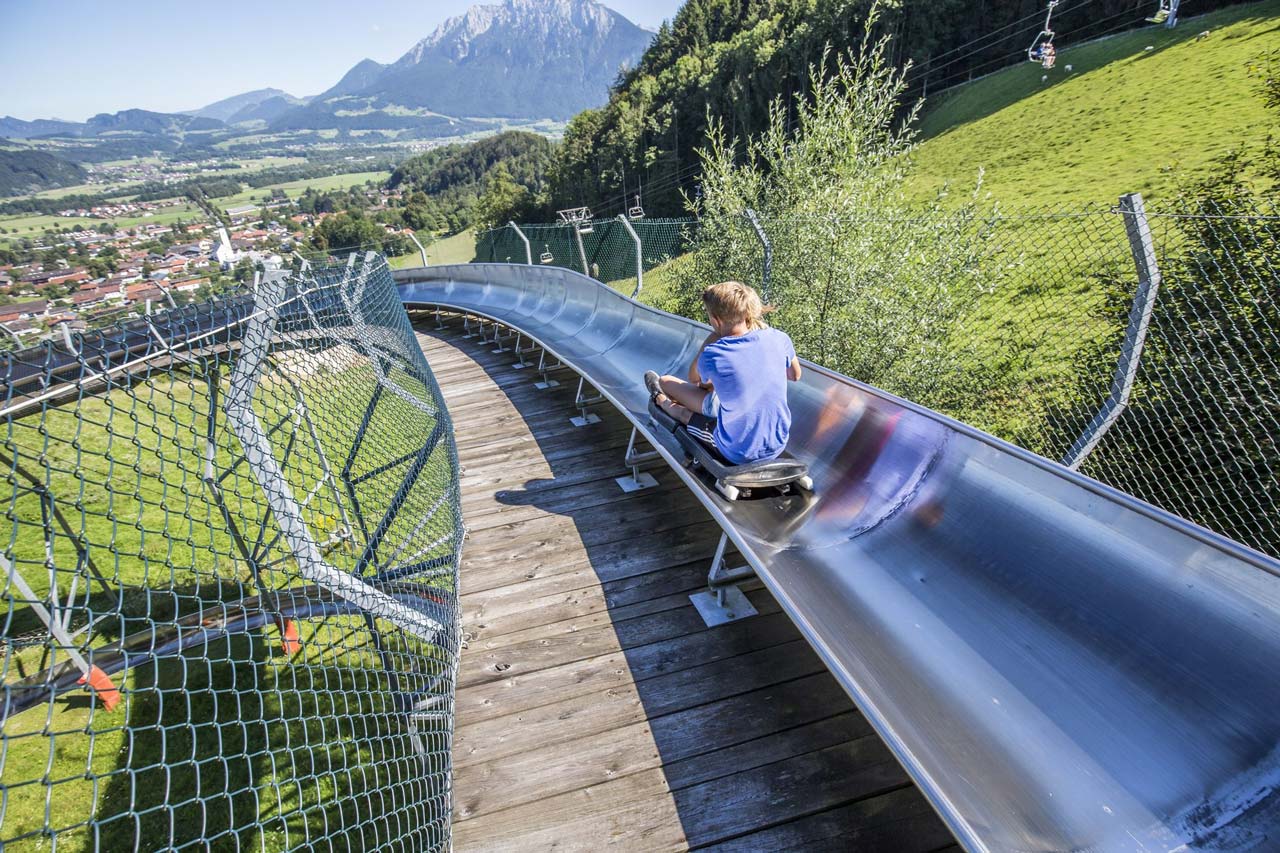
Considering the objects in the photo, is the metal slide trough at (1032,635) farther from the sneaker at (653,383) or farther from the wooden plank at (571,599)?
the sneaker at (653,383)

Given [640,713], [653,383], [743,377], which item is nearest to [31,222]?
[653,383]

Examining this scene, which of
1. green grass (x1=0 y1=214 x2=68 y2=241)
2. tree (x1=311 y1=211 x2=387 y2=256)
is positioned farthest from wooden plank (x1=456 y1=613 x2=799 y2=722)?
green grass (x1=0 y1=214 x2=68 y2=241)

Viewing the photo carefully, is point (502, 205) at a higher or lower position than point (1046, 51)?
lower

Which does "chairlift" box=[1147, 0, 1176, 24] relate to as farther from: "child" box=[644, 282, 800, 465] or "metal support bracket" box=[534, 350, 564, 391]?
"child" box=[644, 282, 800, 465]

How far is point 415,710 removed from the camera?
8.70 ft

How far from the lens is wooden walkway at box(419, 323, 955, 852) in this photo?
7.58 ft

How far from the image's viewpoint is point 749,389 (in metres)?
3.28

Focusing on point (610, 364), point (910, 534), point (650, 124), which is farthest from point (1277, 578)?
point (650, 124)

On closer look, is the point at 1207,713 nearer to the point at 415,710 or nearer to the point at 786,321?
the point at 415,710

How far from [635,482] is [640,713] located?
2.00 metres

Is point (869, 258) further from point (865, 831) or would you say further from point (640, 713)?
point (865, 831)

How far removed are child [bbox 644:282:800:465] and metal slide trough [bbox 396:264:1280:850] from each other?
370mm

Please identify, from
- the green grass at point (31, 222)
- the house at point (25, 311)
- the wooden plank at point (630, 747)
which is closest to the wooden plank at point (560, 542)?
the wooden plank at point (630, 747)

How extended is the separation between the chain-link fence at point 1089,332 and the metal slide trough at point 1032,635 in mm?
1285
